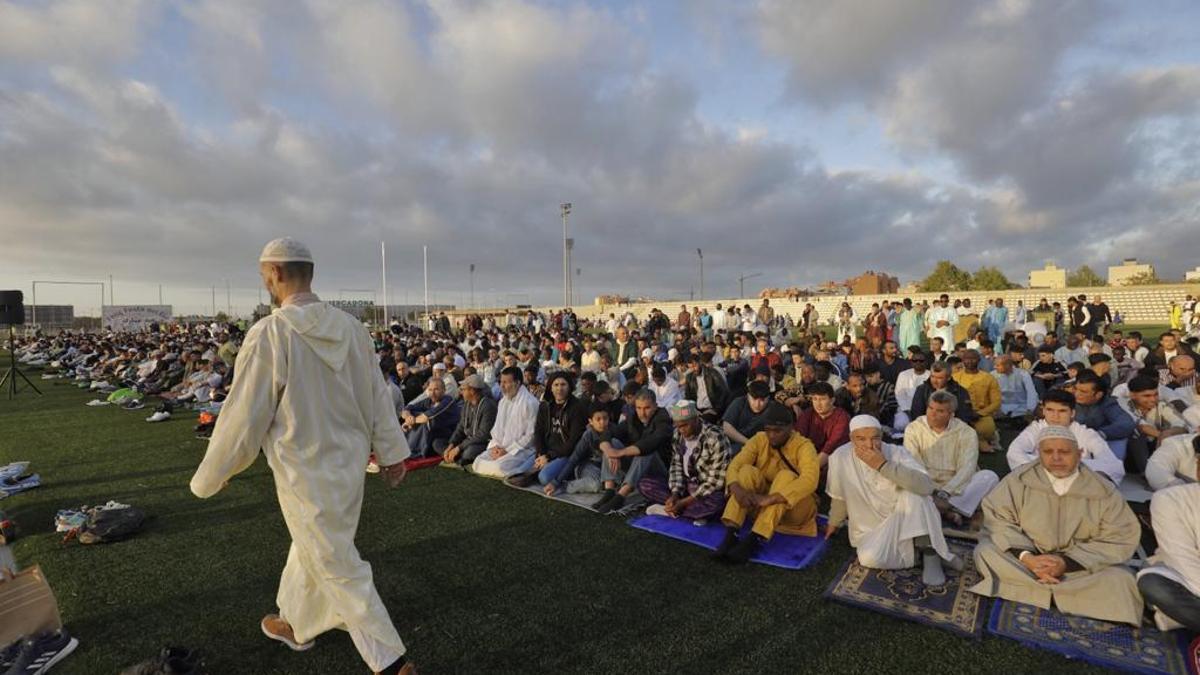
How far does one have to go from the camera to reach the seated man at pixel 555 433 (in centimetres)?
588

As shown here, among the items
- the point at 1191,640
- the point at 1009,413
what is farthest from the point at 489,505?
Result: the point at 1009,413

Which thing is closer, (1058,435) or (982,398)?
(1058,435)

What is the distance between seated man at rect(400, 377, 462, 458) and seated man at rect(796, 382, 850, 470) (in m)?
4.44

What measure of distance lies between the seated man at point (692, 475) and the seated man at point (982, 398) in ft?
12.5

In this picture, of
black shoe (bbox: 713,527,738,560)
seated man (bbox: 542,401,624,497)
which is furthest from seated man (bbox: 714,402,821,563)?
seated man (bbox: 542,401,624,497)

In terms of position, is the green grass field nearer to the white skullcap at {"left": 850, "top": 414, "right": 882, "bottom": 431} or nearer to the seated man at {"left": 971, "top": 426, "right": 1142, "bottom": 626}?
the seated man at {"left": 971, "top": 426, "right": 1142, "bottom": 626}

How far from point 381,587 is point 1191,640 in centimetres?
452

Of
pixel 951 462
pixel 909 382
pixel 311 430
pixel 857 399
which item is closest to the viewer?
pixel 311 430

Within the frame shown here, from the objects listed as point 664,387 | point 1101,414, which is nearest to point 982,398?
point 1101,414

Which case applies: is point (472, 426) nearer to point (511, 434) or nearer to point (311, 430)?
point (511, 434)

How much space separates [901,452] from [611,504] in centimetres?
242

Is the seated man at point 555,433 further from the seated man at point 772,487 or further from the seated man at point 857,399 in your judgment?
the seated man at point 857,399

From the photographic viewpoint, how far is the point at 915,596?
3.38m

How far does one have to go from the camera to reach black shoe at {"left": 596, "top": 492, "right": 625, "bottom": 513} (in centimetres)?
502
